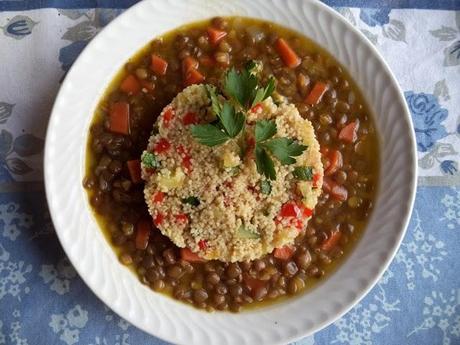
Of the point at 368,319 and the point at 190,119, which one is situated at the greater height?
the point at 190,119

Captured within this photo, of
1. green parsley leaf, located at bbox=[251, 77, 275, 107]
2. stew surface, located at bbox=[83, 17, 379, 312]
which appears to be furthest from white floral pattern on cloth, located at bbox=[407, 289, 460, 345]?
green parsley leaf, located at bbox=[251, 77, 275, 107]

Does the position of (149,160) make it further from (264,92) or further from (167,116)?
(264,92)

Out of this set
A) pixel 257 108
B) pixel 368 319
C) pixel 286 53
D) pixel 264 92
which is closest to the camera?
pixel 264 92

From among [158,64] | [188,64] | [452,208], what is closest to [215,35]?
[188,64]

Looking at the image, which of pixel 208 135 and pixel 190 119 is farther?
pixel 190 119

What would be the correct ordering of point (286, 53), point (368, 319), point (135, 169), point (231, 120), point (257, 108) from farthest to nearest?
1. point (368, 319)
2. point (286, 53)
3. point (135, 169)
4. point (257, 108)
5. point (231, 120)

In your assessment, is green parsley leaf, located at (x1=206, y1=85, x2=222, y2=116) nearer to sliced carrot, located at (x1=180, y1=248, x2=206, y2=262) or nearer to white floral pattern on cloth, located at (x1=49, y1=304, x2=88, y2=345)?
sliced carrot, located at (x1=180, y1=248, x2=206, y2=262)

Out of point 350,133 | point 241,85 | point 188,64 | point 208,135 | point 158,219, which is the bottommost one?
point 158,219
